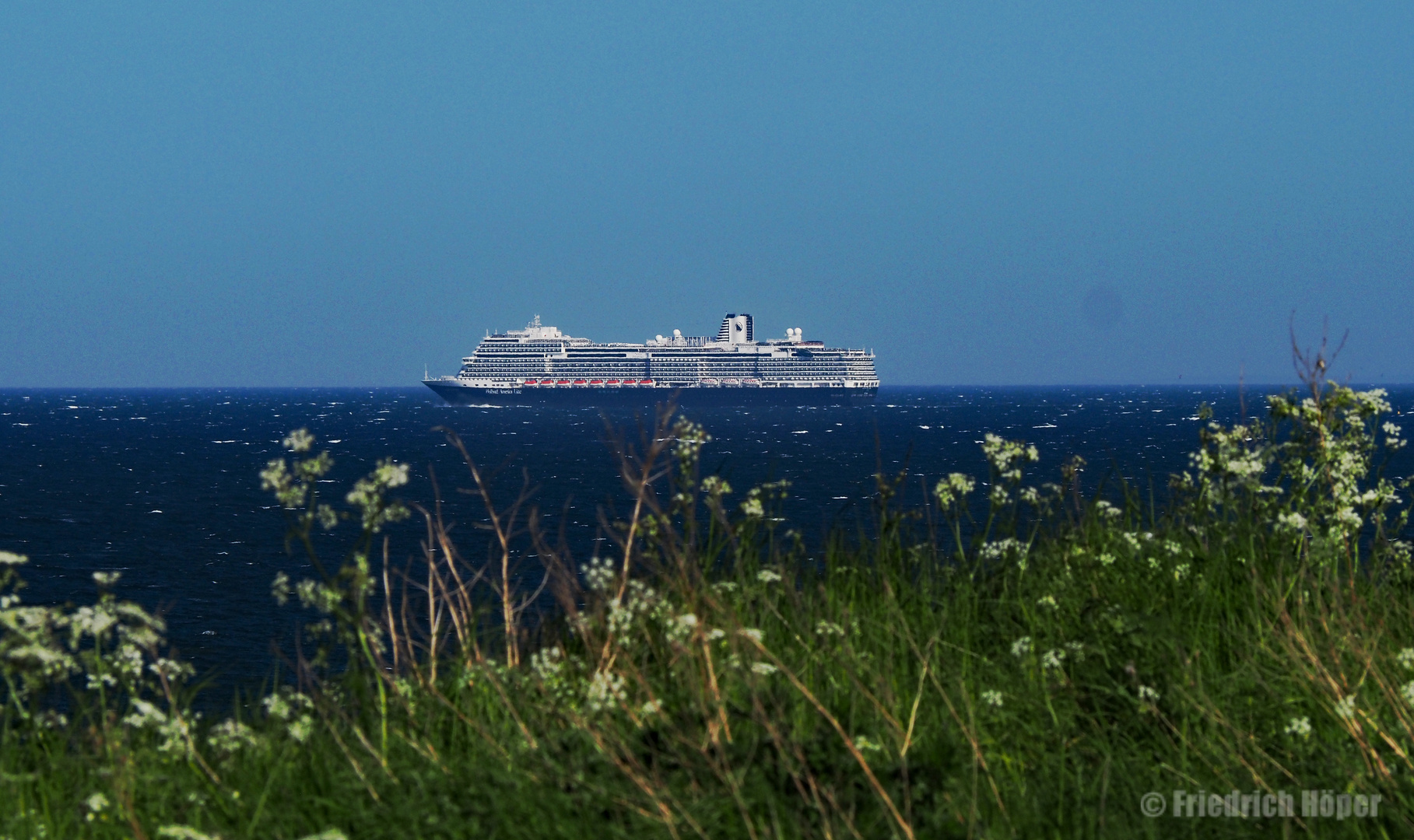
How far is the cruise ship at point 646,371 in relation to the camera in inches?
5527

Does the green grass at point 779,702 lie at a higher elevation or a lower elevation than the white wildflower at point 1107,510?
lower

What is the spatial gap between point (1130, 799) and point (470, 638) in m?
2.07

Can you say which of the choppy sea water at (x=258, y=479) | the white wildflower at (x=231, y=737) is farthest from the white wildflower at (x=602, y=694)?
the white wildflower at (x=231, y=737)

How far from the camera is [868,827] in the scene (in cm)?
271

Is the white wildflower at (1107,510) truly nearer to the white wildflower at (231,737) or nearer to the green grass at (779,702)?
the green grass at (779,702)

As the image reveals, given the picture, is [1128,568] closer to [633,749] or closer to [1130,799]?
[1130,799]

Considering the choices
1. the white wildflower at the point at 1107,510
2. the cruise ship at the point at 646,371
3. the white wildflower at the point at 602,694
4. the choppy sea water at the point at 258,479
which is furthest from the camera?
the cruise ship at the point at 646,371

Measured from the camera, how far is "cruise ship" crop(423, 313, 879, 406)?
140 meters

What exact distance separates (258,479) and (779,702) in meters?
46.1

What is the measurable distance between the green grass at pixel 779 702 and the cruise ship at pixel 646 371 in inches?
5243

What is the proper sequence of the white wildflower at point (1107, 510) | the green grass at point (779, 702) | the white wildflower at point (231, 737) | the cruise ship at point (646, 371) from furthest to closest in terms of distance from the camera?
the cruise ship at point (646, 371), the white wildflower at point (1107, 510), the white wildflower at point (231, 737), the green grass at point (779, 702)

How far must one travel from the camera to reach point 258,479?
45938 millimetres

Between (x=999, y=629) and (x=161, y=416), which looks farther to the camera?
(x=161, y=416)

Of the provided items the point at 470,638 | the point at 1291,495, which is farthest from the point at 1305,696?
A: the point at 470,638
